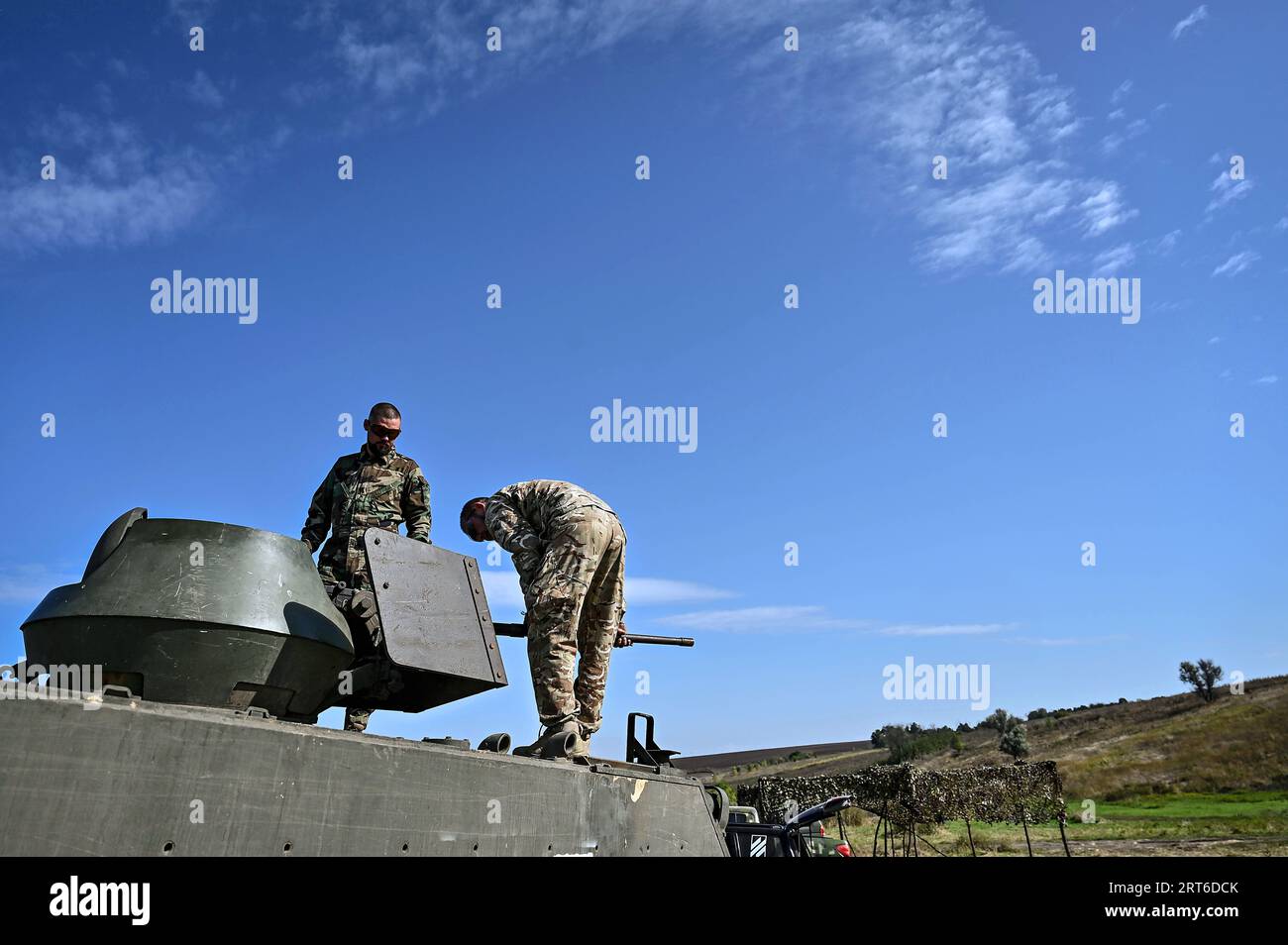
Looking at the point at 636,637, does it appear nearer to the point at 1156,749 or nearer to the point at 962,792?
the point at 962,792

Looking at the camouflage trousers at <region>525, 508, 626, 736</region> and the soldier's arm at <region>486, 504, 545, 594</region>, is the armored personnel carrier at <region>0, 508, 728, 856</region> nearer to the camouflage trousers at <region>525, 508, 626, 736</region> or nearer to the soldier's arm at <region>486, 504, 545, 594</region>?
the camouflage trousers at <region>525, 508, 626, 736</region>

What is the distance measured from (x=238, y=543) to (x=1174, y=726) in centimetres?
6266

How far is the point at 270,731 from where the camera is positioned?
119 inches

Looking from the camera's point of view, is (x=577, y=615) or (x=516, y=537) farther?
(x=516, y=537)

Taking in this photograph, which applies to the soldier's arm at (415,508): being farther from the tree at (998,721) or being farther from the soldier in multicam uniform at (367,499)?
the tree at (998,721)

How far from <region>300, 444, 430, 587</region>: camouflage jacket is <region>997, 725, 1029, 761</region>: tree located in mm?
57625

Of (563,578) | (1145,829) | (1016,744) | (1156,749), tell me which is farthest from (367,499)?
(1016,744)

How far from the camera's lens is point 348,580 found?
6207 mm

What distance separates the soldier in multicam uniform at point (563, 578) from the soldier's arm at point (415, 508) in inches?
33.3

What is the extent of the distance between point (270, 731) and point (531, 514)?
2571 millimetres

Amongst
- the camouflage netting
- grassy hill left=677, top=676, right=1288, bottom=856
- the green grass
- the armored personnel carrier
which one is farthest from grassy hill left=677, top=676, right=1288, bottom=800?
the armored personnel carrier

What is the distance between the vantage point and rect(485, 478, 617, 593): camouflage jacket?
531 cm
